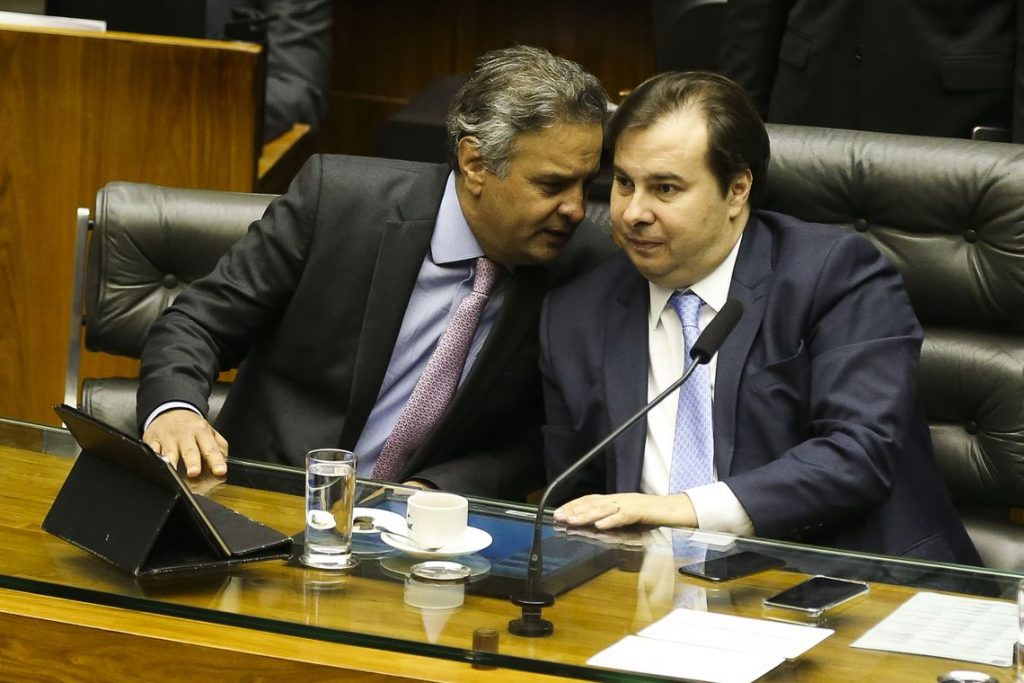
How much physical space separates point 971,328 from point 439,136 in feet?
7.40

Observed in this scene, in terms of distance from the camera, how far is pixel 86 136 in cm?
336

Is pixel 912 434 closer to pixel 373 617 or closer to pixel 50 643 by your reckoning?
pixel 373 617

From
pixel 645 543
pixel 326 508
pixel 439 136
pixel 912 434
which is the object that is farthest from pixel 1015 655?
pixel 439 136

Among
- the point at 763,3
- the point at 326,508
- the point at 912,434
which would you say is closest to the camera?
the point at 326,508

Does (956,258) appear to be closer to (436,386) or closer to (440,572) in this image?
(436,386)

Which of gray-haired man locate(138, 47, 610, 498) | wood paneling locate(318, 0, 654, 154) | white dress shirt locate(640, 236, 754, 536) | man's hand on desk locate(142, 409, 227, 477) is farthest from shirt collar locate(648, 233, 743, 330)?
wood paneling locate(318, 0, 654, 154)

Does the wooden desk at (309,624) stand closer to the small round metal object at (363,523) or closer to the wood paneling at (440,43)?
the small round metal object at (363,523)

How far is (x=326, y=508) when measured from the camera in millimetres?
1597

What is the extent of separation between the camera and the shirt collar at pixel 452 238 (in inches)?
98.5

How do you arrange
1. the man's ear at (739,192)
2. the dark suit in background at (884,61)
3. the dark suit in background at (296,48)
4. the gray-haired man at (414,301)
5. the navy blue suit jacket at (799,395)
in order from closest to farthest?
the navy blue suit jacket at (799,395), the man's ear at (739,192), the gray-haired man at (414,301), the dark suit in background at (884,61), the dark suit in background at (296,48)

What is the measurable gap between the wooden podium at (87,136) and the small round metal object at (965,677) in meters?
2.35

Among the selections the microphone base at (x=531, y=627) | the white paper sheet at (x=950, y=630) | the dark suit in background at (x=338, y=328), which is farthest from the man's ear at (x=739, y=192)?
the microphone base at (x=531, y=627)

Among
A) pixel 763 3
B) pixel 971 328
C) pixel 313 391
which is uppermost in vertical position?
pixel 763 3

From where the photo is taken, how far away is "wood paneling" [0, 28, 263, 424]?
130 inches
